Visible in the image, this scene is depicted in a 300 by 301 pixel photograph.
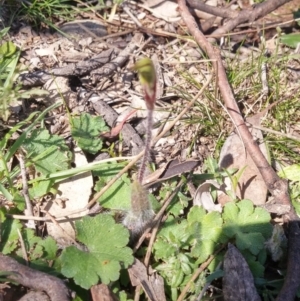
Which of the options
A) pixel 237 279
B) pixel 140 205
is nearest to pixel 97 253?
pixel 140 205

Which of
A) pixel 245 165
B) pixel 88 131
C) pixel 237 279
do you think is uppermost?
pixel 88 131

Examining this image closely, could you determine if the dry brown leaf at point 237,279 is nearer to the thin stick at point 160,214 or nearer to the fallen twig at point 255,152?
the fallen twig at point 255,152

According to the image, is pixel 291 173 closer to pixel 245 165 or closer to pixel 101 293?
pixel 245 165

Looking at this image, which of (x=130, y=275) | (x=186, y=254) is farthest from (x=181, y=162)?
(x=130, y=275)

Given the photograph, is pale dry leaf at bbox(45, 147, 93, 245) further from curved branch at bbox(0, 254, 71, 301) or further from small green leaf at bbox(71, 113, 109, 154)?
curved branch at bbox(0, 254, 71, 301)

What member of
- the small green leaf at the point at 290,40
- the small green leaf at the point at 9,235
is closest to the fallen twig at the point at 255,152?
the small green leaf at the point at 290,40

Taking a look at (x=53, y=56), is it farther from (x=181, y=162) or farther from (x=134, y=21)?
(x=181, y=162)
